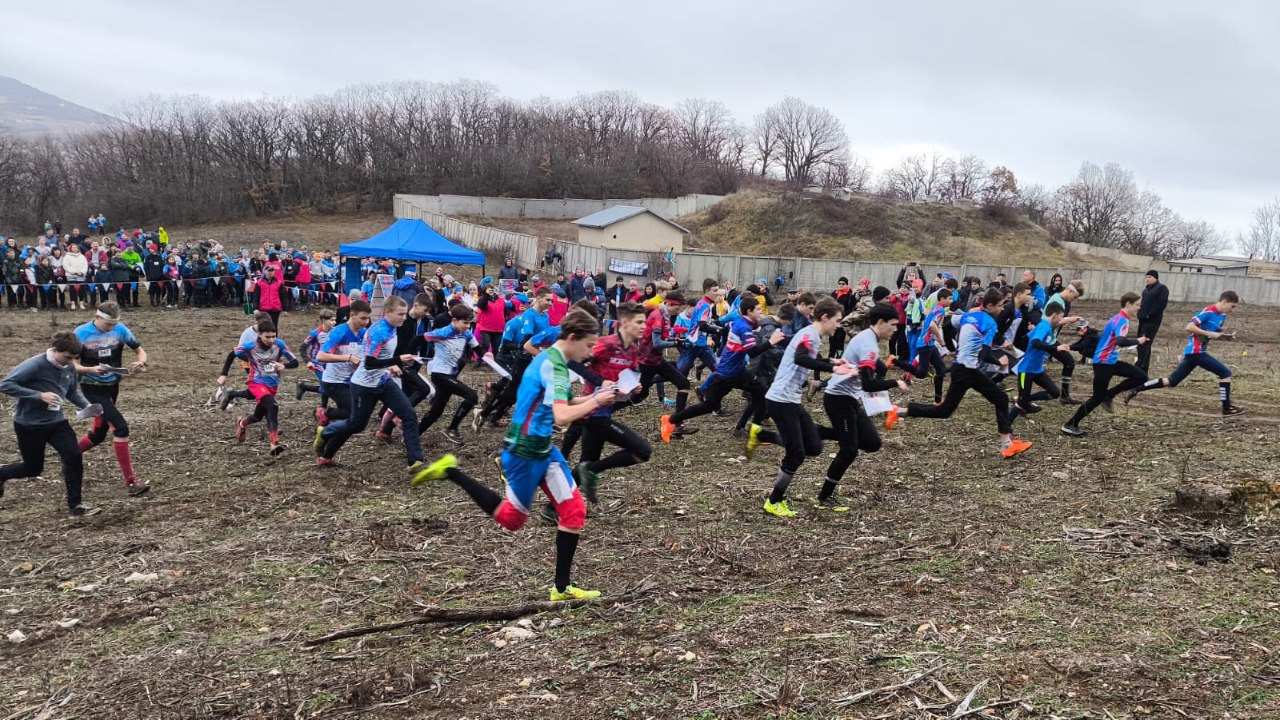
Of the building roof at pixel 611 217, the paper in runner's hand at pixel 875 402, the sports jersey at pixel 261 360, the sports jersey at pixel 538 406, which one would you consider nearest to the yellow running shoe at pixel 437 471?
the sports jersey at pixel 538 406

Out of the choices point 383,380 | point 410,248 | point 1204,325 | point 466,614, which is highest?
point 410,248

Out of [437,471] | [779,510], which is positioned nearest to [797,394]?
[779,510]

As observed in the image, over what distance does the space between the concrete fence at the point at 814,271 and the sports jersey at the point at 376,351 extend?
2426cm

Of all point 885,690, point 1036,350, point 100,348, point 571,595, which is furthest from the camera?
point 1036,350

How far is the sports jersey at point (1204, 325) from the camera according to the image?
36.2ft

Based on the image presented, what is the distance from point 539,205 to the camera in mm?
64250

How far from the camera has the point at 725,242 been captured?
5631cm

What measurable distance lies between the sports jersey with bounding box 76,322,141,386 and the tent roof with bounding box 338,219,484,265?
46.7 feet

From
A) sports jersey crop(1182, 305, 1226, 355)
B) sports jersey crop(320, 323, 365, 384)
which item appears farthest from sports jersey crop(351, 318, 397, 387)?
sports jersey crop(1182, 305, 1226, 355)

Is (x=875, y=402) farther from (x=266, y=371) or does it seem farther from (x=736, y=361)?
(x=266, y=371)

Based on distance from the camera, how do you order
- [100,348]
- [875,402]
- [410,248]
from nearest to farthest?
[875,402] < [100,348] < [410,248]

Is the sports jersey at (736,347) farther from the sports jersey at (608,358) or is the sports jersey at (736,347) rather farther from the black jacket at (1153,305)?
the black jacket at (1153,305)

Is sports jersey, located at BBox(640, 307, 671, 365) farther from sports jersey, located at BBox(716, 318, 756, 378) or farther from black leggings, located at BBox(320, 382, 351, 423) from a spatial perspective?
black leggings, located at BBox(320, 382, 351, 423)

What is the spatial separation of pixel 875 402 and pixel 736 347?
86.2 inches
